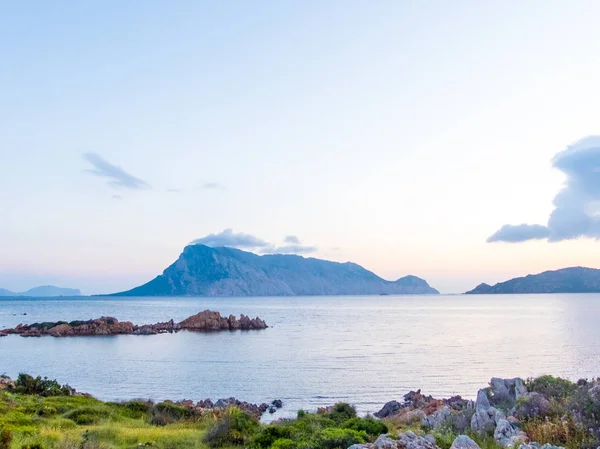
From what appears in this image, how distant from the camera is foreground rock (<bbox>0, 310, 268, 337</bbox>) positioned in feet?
290

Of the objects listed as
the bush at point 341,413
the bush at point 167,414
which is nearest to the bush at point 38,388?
the bush at point 167,414

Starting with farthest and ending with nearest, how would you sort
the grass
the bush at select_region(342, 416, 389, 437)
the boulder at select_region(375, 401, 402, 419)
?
1. the boulder at select_region(375, 401, 402, 419)
2. the bush at select_region(342, 416, 389, 437)
3. the grass

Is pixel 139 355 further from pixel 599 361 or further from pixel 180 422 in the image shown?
pixel 599 361

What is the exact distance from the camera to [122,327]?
9156 cm

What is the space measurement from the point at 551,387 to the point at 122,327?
88.3 m

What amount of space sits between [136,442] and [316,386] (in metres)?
24.8

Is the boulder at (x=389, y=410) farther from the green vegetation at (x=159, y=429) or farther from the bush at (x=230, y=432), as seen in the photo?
the bush at (x=230, y=432)

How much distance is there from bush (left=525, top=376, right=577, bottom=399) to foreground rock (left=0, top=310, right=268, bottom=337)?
269 ft

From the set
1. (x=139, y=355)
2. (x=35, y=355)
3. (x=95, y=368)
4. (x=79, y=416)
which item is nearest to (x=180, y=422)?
(x=79, y=416)

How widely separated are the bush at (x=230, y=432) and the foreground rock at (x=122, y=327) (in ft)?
255

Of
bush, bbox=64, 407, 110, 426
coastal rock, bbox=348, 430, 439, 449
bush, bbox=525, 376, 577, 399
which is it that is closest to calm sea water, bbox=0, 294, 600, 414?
bush, bbox=64, 407, 110, 426

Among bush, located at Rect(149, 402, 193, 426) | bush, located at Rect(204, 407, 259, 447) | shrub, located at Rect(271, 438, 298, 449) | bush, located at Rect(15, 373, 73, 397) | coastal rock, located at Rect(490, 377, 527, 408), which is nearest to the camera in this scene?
shrub, located at Rect(271, 438, 298, 449)

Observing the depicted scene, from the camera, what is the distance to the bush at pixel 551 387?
14.2m

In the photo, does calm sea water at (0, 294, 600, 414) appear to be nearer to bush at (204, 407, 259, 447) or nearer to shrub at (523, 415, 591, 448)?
bush at (204, 407, 259, 447)
